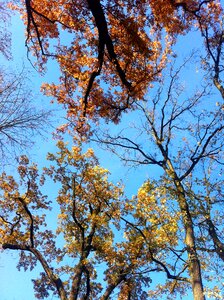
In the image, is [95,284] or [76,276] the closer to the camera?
[76,276]

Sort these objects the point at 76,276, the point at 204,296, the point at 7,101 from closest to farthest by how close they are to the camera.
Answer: the point at 7,101
the point at 204,296
the point at 76,276

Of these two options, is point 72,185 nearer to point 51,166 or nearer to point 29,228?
point 51,166

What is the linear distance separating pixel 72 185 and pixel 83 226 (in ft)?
6.75

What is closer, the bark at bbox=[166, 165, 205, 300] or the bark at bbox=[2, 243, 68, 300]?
the bark at bbox=[166, 165, 205, 300]

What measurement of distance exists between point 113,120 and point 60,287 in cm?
705

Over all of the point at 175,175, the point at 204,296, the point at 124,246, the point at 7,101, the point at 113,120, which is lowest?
the point at 204,296

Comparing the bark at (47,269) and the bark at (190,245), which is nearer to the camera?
the bark at (190,245)

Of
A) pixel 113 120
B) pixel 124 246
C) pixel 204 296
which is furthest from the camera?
pixel 124 246

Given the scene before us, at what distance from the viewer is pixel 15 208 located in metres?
14.7

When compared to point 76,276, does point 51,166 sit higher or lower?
higher

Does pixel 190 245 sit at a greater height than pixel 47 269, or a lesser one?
lesser

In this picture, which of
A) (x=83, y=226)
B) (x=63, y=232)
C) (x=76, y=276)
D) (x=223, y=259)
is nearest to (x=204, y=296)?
(x=223, y=259)

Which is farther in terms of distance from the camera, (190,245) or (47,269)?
(47,269)

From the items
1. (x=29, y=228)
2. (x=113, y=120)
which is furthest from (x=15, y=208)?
(x=113, y=120)
